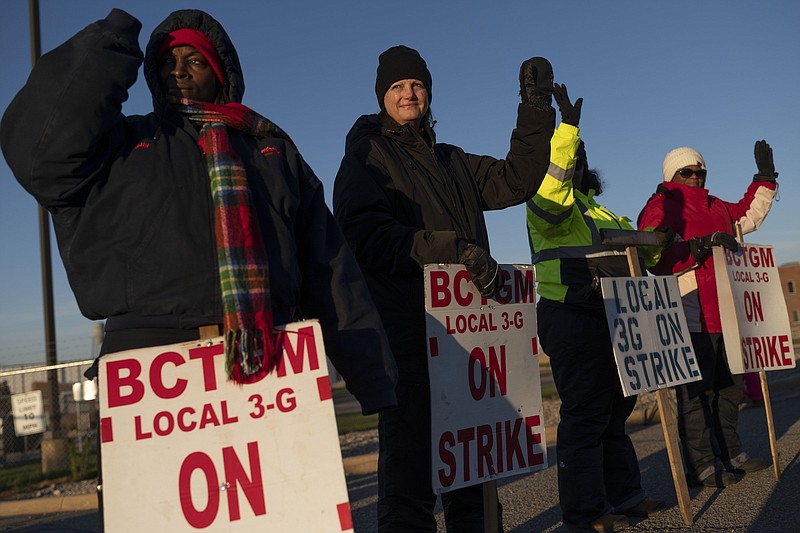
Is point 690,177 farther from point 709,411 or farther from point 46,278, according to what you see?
point 46,278

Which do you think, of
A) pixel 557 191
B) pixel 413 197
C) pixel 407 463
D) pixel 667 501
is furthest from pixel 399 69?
pixel 667 501

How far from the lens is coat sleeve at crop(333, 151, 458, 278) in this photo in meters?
3.47

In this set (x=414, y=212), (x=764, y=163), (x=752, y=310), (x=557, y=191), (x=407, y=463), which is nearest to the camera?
(x=407, y=463)

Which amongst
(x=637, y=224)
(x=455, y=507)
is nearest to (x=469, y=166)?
(x=455, y=507)

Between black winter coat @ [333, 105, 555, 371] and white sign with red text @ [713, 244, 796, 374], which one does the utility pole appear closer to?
white sign with red text @ [713, 244, 796, 374]

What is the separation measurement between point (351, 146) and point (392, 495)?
1.51 metres

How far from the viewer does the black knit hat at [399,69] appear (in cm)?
387

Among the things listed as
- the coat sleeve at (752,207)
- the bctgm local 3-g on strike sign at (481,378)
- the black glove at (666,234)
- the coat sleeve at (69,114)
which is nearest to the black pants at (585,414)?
the black glove at (666,234)

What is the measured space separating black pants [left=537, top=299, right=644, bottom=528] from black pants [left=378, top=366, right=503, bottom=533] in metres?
1.56

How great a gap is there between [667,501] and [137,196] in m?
4.30

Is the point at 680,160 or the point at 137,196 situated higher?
the point at 680,160

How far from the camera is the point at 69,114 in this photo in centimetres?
226

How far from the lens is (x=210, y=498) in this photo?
2.27 metres

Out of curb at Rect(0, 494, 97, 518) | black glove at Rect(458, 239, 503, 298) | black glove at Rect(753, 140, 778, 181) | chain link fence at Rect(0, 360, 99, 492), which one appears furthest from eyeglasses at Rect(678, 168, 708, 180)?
chain link fence at Rect(0, 360, 99, 492)
